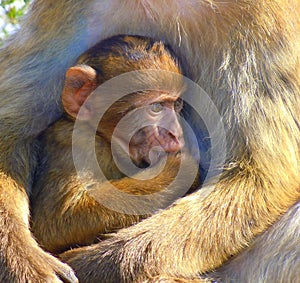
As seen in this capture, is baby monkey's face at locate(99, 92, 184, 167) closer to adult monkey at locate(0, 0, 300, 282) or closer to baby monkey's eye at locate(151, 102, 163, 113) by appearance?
baby monkey's eye at locate(151, 102, 163, 113)

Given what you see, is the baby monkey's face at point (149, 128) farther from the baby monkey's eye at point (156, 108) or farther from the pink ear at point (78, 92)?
the pink ear at point (78, 92)

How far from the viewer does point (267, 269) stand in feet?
14.4

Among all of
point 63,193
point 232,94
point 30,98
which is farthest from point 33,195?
point 232,94

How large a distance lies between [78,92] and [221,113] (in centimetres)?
74

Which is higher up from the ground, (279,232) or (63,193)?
(63,193)

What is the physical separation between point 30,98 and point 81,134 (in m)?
0.37

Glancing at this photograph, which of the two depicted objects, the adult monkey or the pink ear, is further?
the pink ear

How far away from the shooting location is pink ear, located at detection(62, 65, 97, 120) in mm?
4426

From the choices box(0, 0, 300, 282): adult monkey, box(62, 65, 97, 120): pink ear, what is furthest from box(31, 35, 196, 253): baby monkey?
box(0, 0, 300, 282): adult monkey

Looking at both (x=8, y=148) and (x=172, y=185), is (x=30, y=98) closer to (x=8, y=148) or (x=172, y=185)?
(x=8, y=148)

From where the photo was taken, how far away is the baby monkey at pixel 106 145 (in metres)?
4.29

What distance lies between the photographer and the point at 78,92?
4.50 m

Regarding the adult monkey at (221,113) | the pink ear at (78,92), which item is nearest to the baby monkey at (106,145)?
the pink ear at (78,92)

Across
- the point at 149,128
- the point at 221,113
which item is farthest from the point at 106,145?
the point at 221,113
